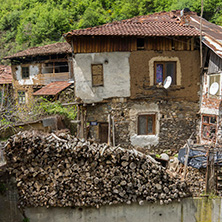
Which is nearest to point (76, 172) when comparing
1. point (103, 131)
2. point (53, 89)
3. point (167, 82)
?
point (103, 131)

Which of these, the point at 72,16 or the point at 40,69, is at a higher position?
the point at 72,16

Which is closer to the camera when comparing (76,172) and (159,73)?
(76,172)

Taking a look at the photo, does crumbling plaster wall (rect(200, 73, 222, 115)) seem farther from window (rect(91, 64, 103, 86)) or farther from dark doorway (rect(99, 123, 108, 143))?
window (rect(91, 64, 103, 86))

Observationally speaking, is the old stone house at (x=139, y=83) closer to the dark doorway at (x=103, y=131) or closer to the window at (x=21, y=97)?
the dark doorway at (x=103, y=131)

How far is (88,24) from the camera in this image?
2555 centimetres

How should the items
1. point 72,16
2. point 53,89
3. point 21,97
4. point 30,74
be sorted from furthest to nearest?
1. point 72,16
2. point 21,97
3. point 30,74
4. point 53,89

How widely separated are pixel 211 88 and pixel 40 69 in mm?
14436

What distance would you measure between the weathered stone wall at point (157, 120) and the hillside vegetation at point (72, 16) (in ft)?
48.1

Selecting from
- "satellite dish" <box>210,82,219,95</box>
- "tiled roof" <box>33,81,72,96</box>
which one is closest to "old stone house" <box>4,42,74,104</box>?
"tiled roof" <box>33,81,72,96</box>

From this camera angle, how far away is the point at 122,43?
11156 millimetres

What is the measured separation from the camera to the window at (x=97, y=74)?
11.3 metres

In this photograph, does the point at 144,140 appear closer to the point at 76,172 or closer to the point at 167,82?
the point at 167,82

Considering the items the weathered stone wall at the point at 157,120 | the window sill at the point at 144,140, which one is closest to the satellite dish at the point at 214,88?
the weathered stone wall at the point at 157,120

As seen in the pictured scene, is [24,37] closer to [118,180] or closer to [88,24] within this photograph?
[88,24]
